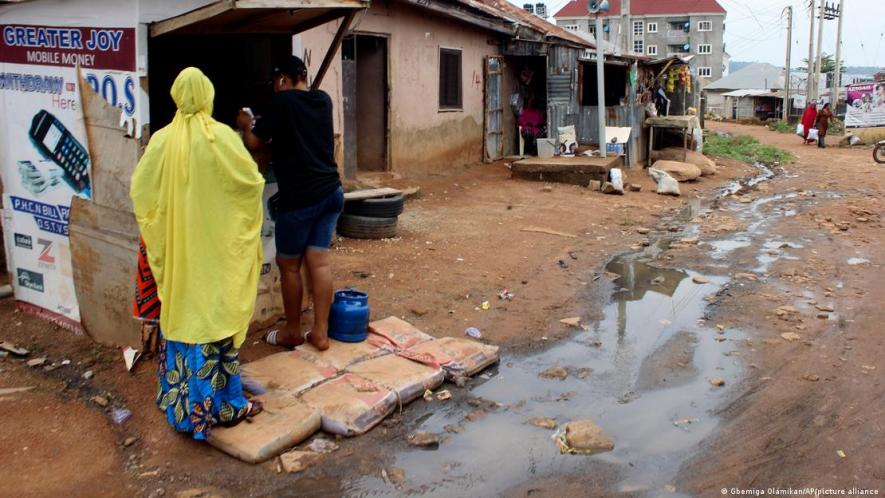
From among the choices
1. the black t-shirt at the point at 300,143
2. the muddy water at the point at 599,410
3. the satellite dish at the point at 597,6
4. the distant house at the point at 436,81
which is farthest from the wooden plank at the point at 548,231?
the satellite dish at the point at 597,6

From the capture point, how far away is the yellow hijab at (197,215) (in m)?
A: 3.70

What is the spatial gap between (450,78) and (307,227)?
10.5 metres

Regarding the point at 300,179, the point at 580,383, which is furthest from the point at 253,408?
the point at 580,383

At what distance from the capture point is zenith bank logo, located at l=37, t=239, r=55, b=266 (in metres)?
5.34

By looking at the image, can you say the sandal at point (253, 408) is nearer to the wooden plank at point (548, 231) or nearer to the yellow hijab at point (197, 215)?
the yellow hijab at point (197, 215)

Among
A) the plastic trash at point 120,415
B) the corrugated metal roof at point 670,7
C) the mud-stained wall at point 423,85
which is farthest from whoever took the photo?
the corrugated metal roof at point 670,7

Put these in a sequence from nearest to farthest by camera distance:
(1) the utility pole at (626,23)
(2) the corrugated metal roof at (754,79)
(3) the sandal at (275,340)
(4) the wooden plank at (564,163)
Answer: (3) the sandal at (275,340), (4) the wooden plank at (564,163), (1) the utility pole at (626,23), (2) the corrugated metal roof at (754,79)

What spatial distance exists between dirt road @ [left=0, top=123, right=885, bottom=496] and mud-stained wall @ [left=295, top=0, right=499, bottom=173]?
361 cm

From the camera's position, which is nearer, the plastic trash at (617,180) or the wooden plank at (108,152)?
the wooden plank at (108,152)

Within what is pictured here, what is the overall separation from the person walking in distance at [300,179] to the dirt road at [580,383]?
→ 58cm

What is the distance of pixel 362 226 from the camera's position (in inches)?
326

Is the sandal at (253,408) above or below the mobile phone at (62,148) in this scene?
below

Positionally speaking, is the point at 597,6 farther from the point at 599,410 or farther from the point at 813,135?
the point at 813,135

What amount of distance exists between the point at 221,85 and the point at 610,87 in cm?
1476
